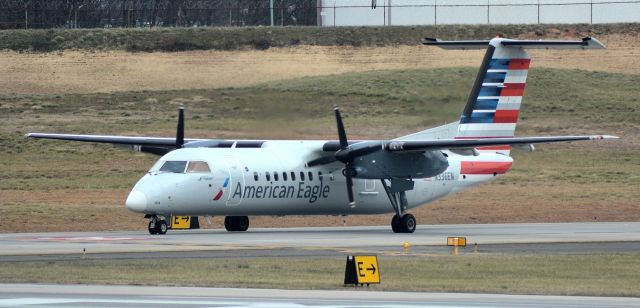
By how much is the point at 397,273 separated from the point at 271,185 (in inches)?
490

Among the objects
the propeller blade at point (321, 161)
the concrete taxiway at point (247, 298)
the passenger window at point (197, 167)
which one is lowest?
the concrete taxiway at point (247, 298)

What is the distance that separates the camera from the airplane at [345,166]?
35.4m

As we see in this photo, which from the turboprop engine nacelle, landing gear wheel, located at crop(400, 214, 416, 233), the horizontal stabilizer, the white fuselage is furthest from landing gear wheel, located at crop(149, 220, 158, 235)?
the horizontal stabilizer

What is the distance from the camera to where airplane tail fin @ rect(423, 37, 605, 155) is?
41.1 metres

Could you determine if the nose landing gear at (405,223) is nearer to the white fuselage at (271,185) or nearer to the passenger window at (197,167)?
the white fuselage at (271,185)

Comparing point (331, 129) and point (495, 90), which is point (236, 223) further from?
point (331, 129)

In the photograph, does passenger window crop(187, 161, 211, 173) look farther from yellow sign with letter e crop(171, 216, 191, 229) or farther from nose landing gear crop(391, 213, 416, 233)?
nose landing gear crop(391, 213, 416, 233)

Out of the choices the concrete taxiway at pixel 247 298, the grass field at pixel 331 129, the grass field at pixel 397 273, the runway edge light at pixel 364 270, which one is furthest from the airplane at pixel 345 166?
the runway edge light at pixel 364 270

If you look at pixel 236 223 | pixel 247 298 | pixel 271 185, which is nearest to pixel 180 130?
pixel 236 223

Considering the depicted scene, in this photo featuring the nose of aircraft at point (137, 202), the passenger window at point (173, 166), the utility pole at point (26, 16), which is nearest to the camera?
the nose of aircraft at point (137, 202)

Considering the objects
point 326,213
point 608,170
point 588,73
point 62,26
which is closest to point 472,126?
point 326,213

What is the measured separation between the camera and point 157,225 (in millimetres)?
35469

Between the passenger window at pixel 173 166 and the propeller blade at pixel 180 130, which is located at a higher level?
the propeller blade at pixel 180 130

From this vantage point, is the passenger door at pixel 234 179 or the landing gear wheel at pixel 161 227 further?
the passenger door at pixel 234 179
